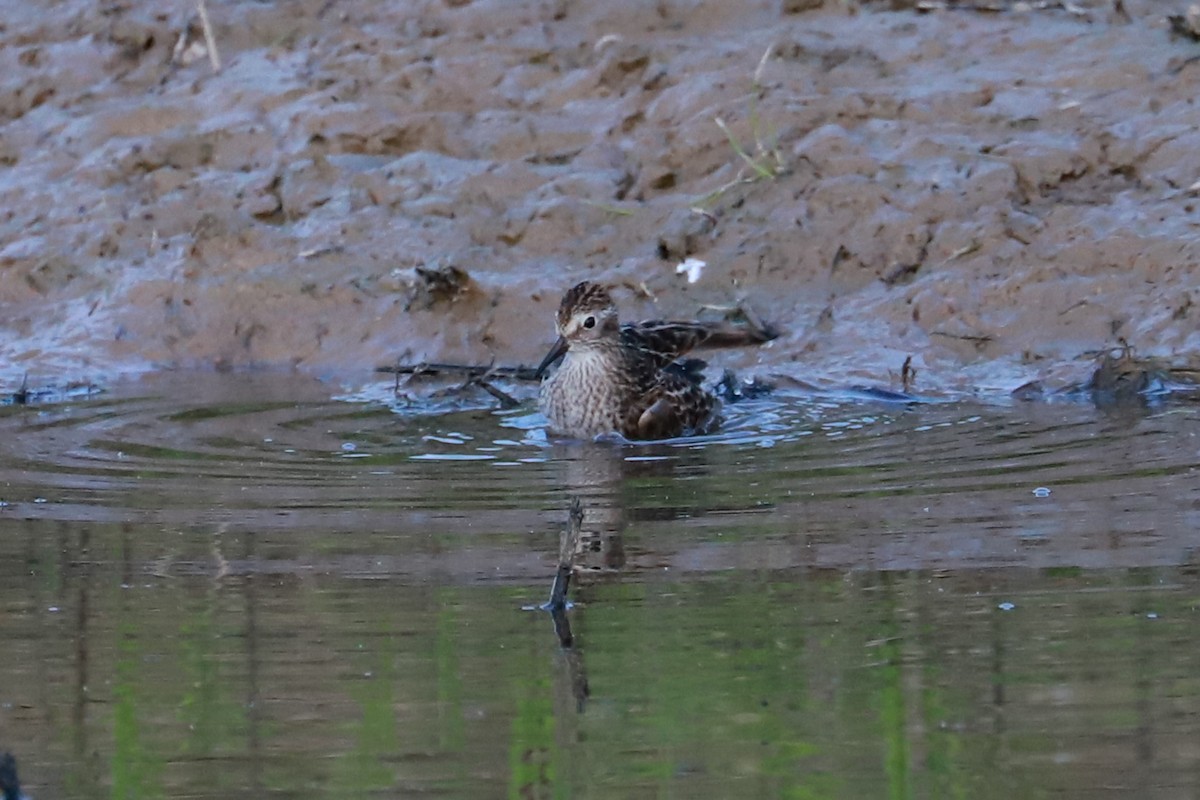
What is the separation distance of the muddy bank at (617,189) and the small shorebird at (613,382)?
0.72 metres

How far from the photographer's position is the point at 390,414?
8977 mm

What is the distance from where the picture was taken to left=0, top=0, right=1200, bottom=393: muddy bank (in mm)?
9570

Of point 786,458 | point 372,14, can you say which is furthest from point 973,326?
point 372,14

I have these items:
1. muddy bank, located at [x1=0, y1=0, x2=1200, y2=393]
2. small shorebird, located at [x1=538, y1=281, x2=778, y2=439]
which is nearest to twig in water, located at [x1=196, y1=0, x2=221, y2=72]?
muddy bank, located at [x1=0, y1=0, x2=1200, y2=393]

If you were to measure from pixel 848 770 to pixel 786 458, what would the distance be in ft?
12.2

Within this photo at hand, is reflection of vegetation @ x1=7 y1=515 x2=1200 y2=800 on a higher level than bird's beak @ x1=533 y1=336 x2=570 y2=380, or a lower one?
higher

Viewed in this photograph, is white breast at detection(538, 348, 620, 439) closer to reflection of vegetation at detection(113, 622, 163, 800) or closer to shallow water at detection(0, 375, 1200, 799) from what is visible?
shallow water at detection(0, 375, 1200, 799)

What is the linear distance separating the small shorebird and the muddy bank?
0.72 m

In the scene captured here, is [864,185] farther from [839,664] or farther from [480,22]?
[839,664]

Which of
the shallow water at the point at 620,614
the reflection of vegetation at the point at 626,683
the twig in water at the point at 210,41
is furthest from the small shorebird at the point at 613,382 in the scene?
the twig in water at the point at 210,41

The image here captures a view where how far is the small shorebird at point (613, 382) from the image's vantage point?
8578 millimetres

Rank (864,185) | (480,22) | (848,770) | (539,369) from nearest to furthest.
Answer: (848,770) → (539,369) → (864,185) → (480,22)

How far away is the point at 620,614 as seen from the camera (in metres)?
5.20

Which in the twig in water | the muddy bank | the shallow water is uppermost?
the shallow water
